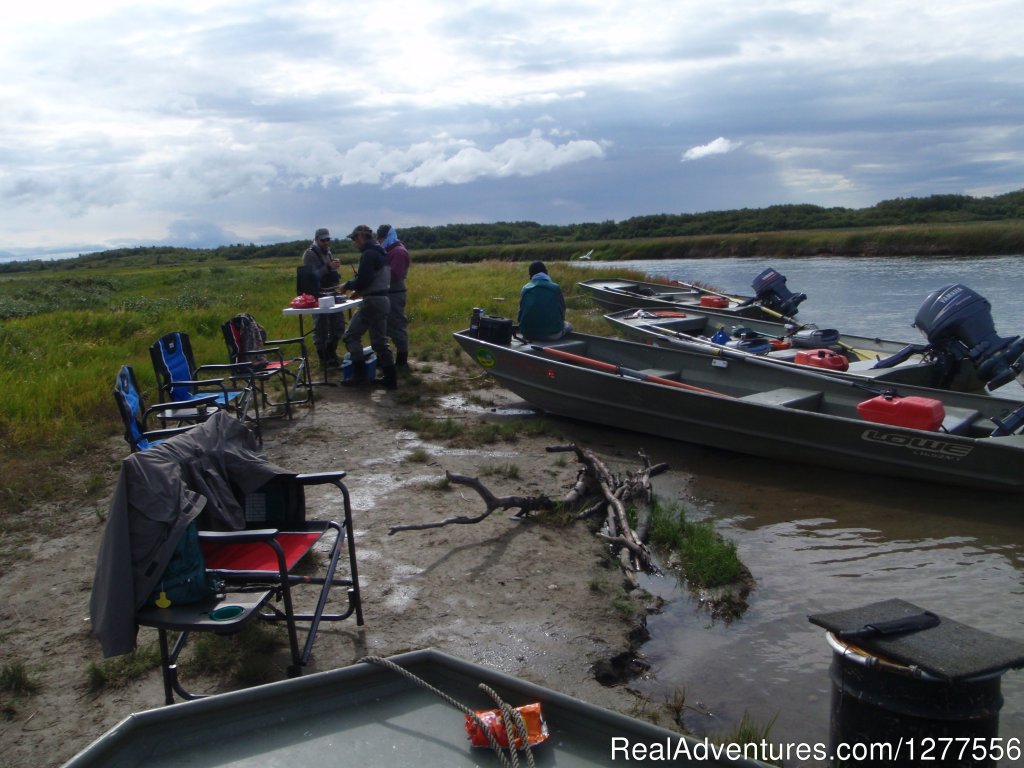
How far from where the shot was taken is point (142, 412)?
227 inches

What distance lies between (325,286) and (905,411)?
7.00 metres

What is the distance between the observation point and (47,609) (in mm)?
4613

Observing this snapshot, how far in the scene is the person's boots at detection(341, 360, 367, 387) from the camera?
10.1 meters

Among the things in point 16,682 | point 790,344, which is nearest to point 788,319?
point 790,344

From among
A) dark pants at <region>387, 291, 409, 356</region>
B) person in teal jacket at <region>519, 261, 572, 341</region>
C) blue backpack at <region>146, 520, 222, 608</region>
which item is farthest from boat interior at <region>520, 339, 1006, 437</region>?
blue backpack at <region>146, 520, 222, 608</region>

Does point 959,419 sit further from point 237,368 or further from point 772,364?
point 237,368

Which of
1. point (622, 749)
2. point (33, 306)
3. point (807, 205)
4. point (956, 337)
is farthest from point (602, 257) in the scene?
point (622, 749)

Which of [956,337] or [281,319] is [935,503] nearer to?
[956,337]

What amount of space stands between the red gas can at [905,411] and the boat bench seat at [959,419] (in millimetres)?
181

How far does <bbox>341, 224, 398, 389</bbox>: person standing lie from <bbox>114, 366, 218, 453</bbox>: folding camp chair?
274cm

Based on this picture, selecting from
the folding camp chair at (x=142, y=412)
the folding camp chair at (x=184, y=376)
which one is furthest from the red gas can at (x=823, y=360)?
the folding camp chair at (x=142, y=412)

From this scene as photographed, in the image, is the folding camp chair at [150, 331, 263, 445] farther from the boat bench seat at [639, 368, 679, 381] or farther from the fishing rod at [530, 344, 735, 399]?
the boat bench seat at [639, 368, 679, 381]

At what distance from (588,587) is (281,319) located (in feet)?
36.6

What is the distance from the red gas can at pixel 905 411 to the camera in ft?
24.2
